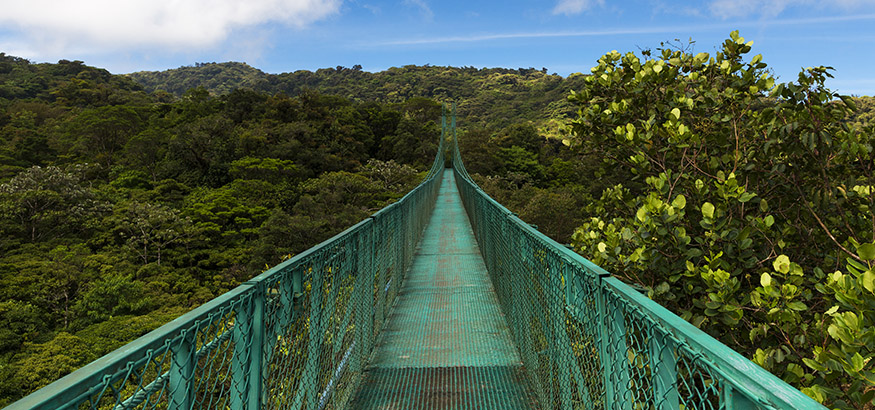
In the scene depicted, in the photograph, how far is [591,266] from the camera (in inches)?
58.1

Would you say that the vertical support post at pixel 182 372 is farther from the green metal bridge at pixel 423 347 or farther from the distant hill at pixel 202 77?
the distant hill at pixel 202 77

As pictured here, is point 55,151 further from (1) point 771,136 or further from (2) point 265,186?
(1) point 771,136

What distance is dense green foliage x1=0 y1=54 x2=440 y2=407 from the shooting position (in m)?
14.7

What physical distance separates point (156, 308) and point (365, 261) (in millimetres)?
17061

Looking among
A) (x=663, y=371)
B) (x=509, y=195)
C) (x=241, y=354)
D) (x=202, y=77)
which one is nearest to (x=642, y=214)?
(x=663, y=371)

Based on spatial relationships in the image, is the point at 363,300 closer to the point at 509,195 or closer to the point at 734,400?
the point at 734,400

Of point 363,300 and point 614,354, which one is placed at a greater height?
point 614,354

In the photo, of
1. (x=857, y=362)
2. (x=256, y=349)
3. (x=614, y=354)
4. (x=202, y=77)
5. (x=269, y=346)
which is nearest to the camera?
(x=857, y=362)

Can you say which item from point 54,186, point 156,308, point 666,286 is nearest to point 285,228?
point 156,308

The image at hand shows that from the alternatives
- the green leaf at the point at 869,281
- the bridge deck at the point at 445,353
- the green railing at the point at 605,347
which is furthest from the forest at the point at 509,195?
the bridge deck at the point at 445,353

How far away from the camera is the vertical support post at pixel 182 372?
102 cm

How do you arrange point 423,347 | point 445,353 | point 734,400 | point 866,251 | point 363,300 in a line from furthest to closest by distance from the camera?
point 423,347
point 445,353
point 363,300
point 866,251
point 734,400

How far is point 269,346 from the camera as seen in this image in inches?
61.8

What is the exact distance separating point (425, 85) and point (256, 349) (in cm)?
9393
